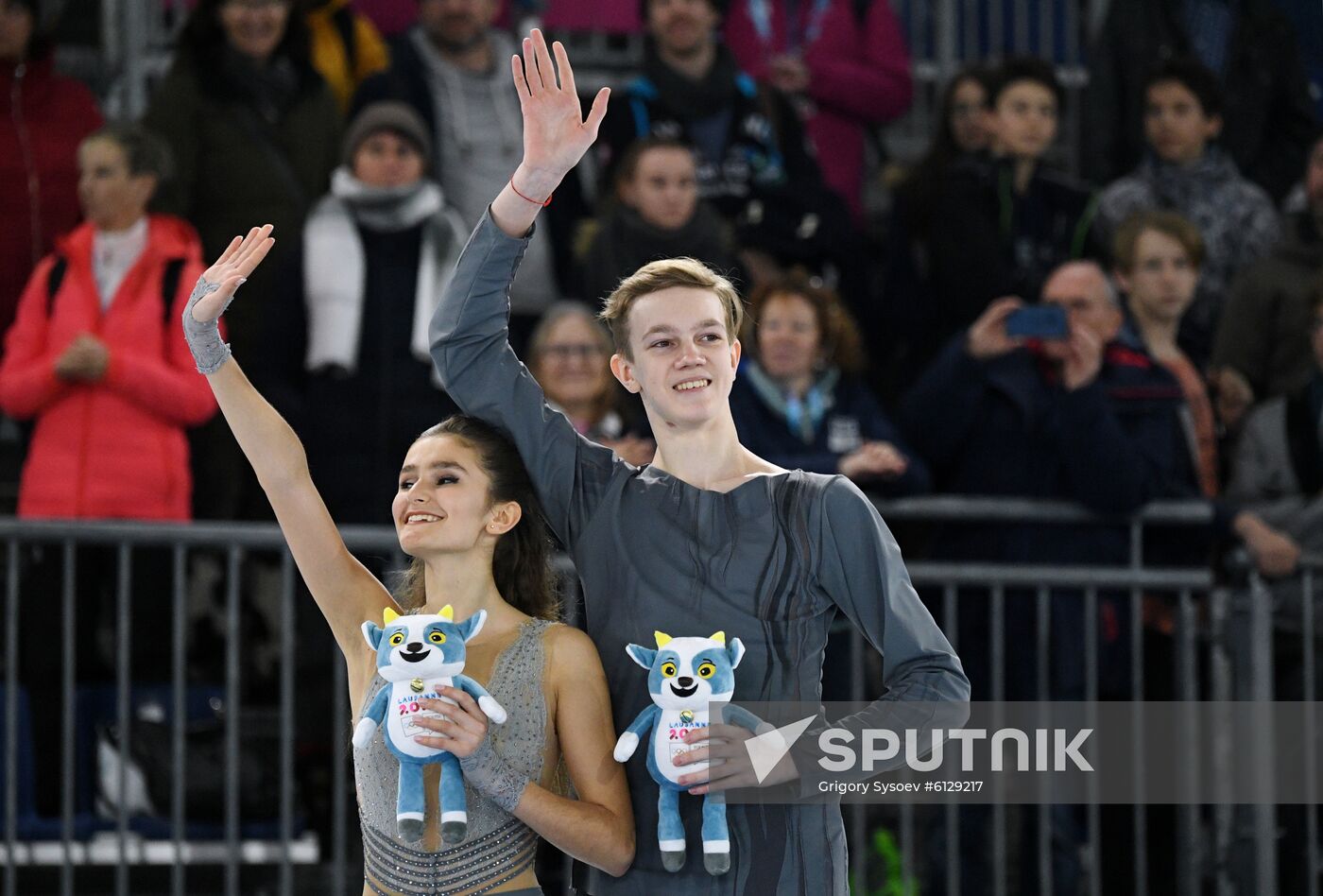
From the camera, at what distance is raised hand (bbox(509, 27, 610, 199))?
12.0 feet

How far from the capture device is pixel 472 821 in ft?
12.0

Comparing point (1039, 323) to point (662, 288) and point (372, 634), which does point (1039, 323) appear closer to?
point (662, 288)

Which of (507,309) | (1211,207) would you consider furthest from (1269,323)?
(507,309)

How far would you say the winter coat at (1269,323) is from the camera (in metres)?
7.07

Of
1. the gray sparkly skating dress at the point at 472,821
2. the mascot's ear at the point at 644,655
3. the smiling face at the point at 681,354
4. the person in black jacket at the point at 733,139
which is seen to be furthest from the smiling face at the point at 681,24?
the mascot's ear at the point at 644,655

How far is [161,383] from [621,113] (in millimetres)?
2087

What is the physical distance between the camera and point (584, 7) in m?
8.47

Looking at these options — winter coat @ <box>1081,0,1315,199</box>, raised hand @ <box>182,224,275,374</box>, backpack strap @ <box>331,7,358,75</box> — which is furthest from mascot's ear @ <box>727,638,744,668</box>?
winter coat @ <box>1081,0,1315,199</box>

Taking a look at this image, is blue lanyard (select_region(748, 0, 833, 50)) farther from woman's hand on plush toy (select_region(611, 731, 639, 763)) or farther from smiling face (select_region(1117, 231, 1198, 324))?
woman's hand on plush toy (select_region(611, 731, 639, 763))

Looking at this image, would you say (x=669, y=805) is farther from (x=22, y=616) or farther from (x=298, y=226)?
(x=298, y=226)

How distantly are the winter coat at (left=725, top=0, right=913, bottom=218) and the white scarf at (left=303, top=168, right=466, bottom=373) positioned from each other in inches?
77.0

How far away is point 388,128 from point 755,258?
→ 1.38 metres

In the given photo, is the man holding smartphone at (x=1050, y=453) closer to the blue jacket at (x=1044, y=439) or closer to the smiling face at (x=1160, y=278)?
the blue jacket at (x=1044, y=439)

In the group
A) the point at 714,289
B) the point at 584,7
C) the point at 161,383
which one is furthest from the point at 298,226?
the point at 714,289
